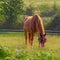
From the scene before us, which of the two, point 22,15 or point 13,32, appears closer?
point 13,32

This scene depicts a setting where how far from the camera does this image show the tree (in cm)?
2286

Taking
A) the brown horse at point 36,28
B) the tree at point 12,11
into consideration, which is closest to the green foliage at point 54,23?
the tree at point 12,11

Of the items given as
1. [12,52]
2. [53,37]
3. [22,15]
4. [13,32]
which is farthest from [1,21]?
[12,52]

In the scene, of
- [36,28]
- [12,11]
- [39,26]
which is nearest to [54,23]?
[12,11]

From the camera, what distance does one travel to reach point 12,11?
23.2m

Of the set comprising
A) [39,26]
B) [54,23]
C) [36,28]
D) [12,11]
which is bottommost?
[54,23]

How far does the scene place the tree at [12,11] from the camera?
900 inches

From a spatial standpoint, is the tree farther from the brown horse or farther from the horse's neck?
the horse's neck

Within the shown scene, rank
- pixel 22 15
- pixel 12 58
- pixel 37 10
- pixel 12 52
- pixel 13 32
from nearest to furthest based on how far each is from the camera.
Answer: pixel 12 58 < pixel 12 52 < pixel 13 32 < pixel 22 15 < pixel 37 10

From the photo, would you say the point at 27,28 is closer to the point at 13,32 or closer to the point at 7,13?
the point at 13,32

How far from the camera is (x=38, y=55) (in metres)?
7.45

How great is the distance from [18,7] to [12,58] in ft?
52.2

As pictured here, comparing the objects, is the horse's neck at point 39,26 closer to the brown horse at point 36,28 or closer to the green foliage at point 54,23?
the brown horse at point 36,28

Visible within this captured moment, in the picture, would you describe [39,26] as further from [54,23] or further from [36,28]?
[54,23]
